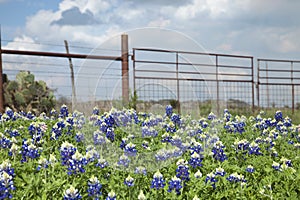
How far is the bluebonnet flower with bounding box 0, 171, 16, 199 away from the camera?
10.1ft

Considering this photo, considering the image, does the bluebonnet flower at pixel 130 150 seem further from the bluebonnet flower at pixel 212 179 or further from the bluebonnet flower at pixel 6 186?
the bluebonnet flower at pixel 6 186

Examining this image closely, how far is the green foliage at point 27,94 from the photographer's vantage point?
11523mm

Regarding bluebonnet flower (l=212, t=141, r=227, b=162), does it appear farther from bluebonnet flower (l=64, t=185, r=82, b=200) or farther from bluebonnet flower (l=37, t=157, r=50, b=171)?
bluebonnet flower (l=64, t=185, r=82, b=200)

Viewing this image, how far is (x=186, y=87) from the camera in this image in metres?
7.46

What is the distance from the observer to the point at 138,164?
419 cm

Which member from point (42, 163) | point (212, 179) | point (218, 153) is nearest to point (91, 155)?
point (42, 163)

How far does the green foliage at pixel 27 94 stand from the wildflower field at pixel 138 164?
5483 mm

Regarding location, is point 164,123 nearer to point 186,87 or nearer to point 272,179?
point 186,87

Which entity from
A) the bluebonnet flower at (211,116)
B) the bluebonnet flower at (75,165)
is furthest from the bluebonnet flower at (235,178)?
the bluebonnet flower at (211,116)

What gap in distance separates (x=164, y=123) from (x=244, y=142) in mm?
1585

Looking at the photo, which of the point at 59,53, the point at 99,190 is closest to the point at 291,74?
the point at 59,53

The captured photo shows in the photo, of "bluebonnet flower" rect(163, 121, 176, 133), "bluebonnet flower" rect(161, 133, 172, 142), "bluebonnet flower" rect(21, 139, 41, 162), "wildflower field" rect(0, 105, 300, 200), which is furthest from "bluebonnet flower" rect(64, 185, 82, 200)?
"bluebonnet flower" rect(163, 121, 176, 133)

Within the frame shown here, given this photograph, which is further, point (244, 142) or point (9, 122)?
point (9, 122)

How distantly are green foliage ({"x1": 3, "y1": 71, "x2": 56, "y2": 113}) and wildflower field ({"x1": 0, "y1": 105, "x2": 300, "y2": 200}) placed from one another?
5.48 meters
